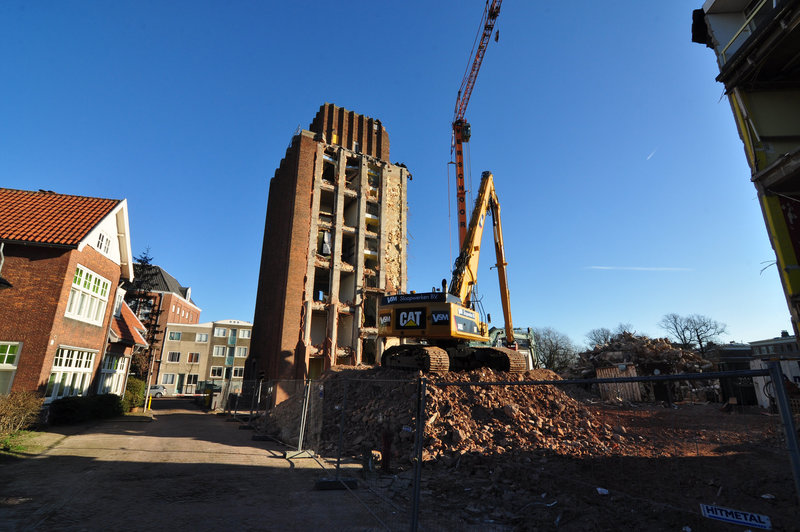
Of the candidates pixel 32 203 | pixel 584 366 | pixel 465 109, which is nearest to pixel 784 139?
pixel 32 203

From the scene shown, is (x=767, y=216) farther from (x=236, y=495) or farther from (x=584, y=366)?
(x=584, y=366)

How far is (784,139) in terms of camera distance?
888 cm

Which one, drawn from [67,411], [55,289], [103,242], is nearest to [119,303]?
[103,242]

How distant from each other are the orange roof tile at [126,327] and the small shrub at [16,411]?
35.6 feet

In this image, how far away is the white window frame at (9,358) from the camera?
15.7 meters

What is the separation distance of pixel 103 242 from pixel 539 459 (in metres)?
22.4

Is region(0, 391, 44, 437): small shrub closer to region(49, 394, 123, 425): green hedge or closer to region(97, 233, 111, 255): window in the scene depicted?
region(49, 394, 123, 425): green hedge

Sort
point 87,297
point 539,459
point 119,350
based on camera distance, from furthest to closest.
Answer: point 119,350
point 87,297
point 539,459

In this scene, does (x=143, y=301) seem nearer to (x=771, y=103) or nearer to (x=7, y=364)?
(x=7, y=364)

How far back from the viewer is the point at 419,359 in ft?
53.0

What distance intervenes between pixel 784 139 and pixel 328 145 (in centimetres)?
3826

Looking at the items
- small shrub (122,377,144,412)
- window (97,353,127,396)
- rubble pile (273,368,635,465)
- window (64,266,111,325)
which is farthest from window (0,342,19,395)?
rubble pile (273,368,635,465)

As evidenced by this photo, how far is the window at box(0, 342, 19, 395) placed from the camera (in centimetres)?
1573

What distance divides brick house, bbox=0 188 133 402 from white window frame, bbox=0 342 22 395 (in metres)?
0.03
